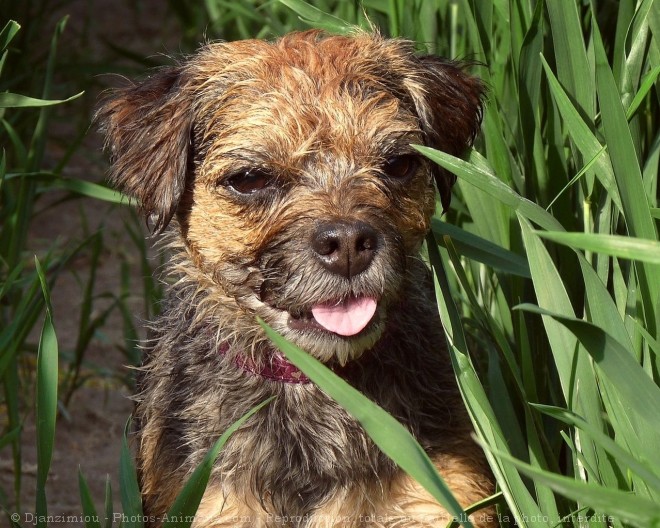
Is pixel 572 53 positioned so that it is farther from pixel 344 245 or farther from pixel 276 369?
pixel 276 369

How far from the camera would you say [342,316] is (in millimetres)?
2492

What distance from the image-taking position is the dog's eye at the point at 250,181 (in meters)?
2.62

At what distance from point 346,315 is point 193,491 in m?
0.62

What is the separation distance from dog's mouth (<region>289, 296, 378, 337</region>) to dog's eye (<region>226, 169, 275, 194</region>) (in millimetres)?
343

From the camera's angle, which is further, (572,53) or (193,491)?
(572,53)

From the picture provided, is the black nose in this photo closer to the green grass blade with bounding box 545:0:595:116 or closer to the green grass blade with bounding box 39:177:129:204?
the green grass blade with bounding box 545:0:595:116

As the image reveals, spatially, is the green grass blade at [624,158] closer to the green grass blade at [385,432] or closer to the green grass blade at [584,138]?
the green grass blade at [584,138]

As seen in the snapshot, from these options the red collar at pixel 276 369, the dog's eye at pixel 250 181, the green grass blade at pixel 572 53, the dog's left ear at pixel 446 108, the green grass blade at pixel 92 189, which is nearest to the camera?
the green grass blade at pixel 572 53

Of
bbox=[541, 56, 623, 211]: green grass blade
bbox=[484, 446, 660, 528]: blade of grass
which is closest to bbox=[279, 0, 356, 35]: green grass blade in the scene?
bbox=[541, 56, 623, 211]: green grass blade

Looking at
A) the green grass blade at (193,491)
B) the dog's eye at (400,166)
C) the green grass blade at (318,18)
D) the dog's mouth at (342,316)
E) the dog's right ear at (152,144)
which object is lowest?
the green grass blade at (193,491)

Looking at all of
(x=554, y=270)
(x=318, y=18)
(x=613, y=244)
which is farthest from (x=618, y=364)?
(x=318, y=18)

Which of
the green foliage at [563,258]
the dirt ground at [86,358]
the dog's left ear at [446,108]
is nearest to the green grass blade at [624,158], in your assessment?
the green foliage at [563,258]

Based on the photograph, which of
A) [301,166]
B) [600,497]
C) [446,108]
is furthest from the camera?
[446,108]

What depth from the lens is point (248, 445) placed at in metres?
2.67
